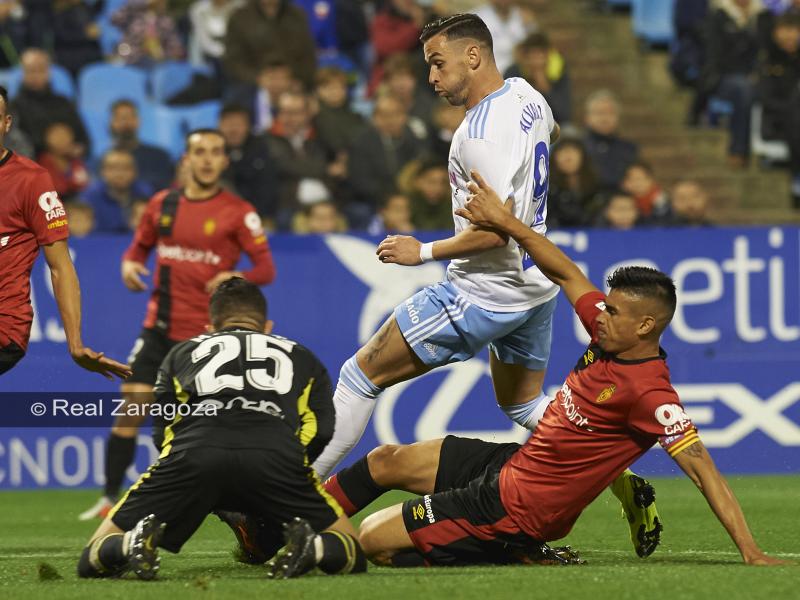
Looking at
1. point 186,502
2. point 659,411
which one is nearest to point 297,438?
point 186,502

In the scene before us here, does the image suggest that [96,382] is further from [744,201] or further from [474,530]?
[744,201]

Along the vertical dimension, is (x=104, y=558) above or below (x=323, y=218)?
below

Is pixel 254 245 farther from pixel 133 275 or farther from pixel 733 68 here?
pixel 733 68

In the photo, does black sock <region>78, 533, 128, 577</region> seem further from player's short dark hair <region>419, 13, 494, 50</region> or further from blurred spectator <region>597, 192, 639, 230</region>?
blurred spectator <region>597, 192, 639, 230</region>

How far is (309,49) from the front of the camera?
49.1ft

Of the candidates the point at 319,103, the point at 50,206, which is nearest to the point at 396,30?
the point at 319,103

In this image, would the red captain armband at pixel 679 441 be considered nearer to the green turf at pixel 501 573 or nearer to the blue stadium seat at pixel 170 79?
the green turf at pixel 501 573

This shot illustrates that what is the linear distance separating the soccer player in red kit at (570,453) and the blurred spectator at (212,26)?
29.1 ft

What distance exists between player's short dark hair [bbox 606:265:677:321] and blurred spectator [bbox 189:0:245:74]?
951cm

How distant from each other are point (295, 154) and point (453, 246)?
7093mm

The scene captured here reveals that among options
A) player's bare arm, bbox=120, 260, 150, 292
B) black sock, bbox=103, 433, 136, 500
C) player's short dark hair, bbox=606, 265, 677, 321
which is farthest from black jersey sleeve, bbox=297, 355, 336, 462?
black sock, bbox=103, 433, 136, 500

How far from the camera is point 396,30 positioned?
50.5 ft

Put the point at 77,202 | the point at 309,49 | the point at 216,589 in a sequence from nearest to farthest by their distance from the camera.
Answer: the point at 216,589 < the point at 77,202 < the point at 309,49

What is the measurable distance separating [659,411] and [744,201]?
9890 millimetres
